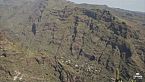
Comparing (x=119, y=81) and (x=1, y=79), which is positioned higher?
(x=119, y=81)

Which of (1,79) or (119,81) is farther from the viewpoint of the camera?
(1,79)
